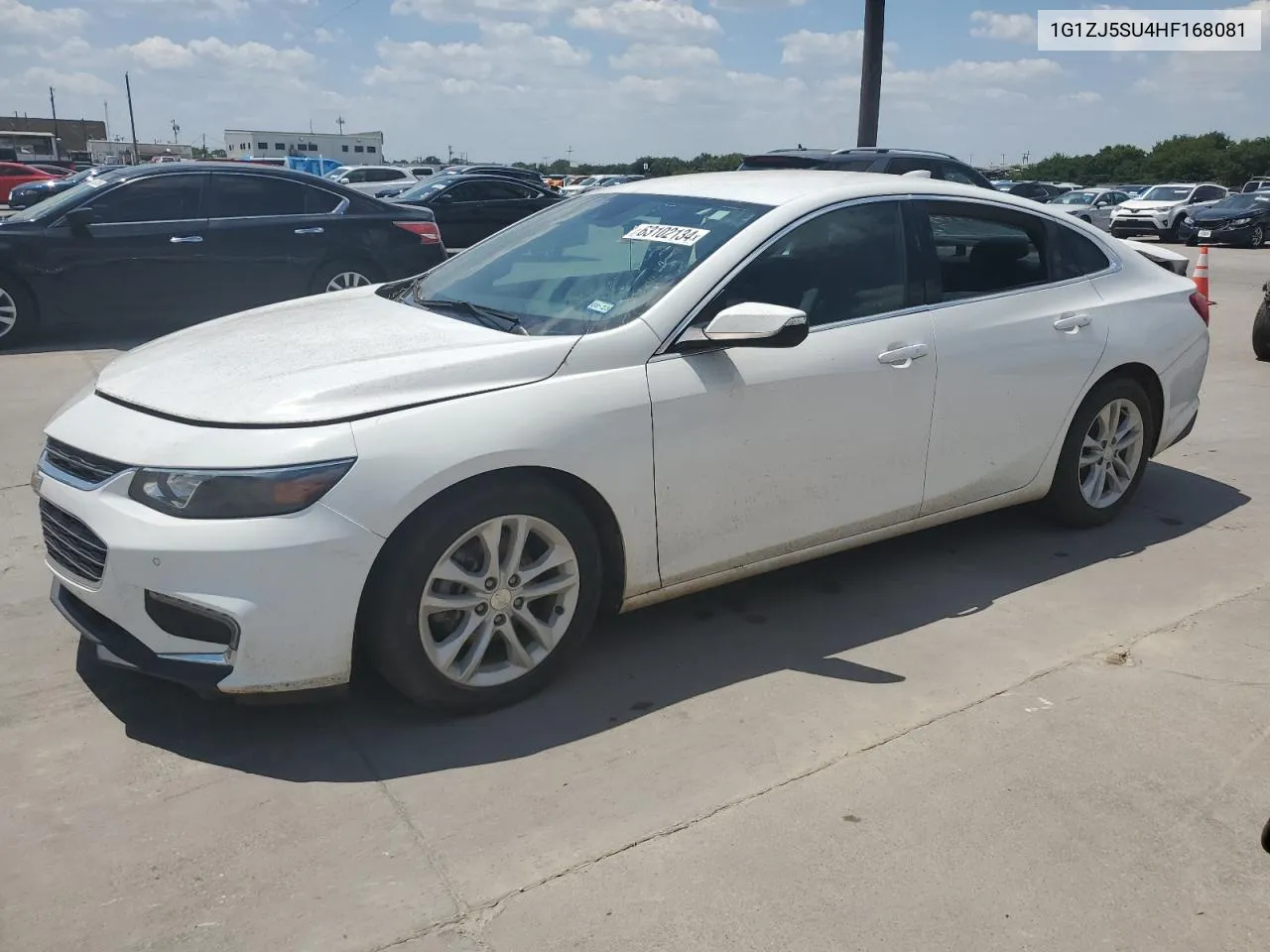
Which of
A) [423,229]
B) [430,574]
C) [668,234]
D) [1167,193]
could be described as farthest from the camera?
[1167,193]

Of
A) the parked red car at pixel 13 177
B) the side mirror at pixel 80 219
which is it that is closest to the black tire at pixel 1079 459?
the side mirror at pixel 80 219

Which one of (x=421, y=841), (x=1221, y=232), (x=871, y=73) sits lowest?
(x=421, y=841)

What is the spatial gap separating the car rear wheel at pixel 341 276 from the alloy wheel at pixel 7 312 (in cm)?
240

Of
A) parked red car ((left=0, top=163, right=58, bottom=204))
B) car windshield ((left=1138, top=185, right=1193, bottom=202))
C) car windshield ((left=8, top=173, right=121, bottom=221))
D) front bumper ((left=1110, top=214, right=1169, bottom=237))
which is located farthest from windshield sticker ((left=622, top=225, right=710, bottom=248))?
parked red car ((left=0, top=163, right=58, bottom=204))

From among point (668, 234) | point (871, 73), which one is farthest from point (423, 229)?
point (871, 73)

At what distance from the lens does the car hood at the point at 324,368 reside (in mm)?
3146

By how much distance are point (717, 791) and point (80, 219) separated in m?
8.42

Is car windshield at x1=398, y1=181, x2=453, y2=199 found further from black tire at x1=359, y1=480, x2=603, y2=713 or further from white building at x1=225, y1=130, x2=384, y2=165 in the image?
white building at x1=225, y1=130, x2=384, y2=165

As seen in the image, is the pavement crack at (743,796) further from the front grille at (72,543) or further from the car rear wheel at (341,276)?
the car rear wheel at (341,276)

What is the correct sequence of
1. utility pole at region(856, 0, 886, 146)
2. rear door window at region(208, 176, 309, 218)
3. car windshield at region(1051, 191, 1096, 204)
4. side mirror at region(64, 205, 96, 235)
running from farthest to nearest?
car windshield at region(1051, 191, 1096, 204), utility pole at region(856, 0, 886, 146), rear door window at region(208, 176, 309, 218), side mirror at region(64, 205, 96, 235)

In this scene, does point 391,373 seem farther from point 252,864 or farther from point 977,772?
point 977,772

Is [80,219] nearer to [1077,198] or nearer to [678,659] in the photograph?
[678,659]

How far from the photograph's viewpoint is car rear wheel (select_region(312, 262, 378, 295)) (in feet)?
32.8

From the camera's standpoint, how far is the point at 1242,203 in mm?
26094
